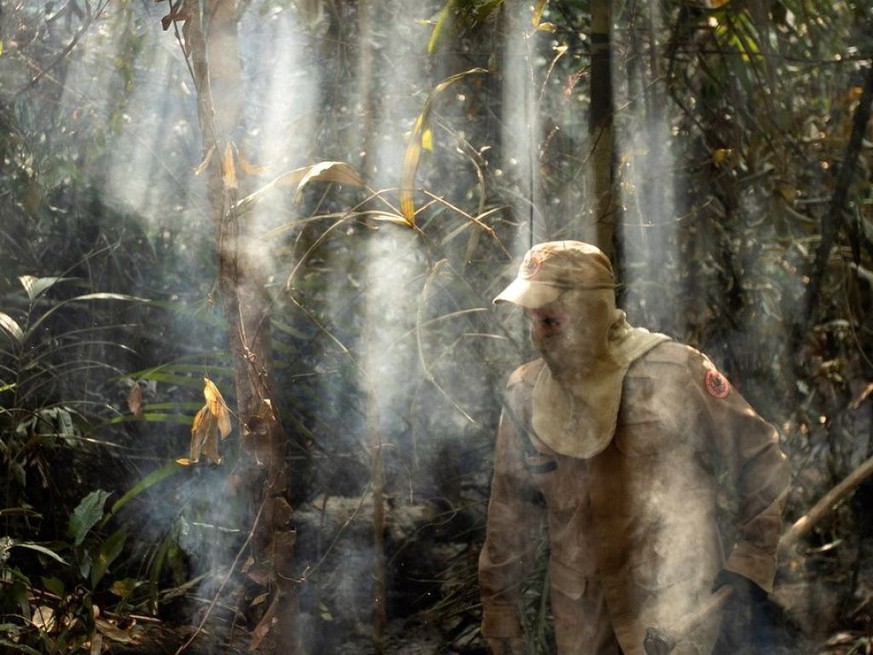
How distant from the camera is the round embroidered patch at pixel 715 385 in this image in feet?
7.98

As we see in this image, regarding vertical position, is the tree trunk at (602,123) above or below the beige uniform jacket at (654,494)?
above

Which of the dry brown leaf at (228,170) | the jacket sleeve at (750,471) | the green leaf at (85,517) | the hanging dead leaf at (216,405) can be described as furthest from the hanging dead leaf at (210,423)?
the jacket sleeve at (750,471)

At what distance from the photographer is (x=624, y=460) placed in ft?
8.23

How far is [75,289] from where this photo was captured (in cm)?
419

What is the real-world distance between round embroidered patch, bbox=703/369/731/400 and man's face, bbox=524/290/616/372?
0.24 meters

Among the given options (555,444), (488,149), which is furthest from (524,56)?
(555,444)

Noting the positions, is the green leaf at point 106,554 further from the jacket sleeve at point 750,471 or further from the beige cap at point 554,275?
the jacket sleeve at point 750,471

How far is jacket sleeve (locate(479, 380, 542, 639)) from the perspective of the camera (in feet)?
8.80

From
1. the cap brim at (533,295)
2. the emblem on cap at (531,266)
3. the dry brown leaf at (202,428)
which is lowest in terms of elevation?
the dry brown leaf at (202,428)

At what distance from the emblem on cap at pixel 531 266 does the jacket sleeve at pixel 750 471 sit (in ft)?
1.41

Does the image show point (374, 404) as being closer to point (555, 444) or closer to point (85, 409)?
point (555, 444)

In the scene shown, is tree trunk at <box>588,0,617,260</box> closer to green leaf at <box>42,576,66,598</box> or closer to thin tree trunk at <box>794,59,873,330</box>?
thin tree trunk at <box>794,59,873,330</box>

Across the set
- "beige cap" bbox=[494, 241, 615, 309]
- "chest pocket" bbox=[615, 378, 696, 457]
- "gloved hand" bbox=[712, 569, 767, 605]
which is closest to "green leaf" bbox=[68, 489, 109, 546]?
"beige cap" bbox=[494, 241, 615, 309]

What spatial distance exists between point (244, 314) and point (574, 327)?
813mm
